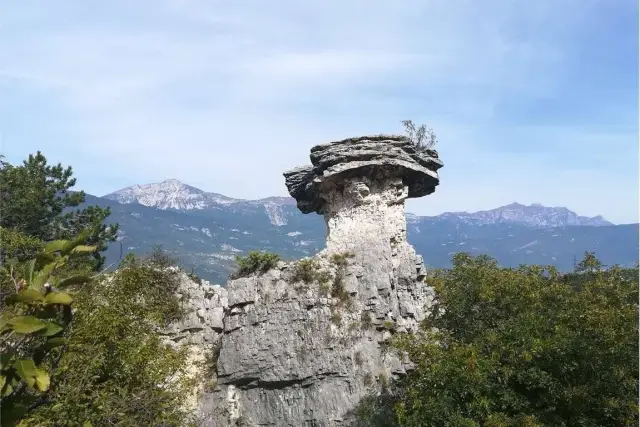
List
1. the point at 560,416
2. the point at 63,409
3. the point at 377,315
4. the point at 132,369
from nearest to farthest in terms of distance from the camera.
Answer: the point at 63,409 < the point at 560,416 < the point at 132,369 < the point at 377,315

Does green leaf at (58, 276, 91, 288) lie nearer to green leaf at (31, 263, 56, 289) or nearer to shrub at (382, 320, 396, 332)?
green leaf at (31, 263, 56, 289)

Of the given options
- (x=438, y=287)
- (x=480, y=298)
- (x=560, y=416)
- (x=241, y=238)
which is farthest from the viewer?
(x=241, y=238)

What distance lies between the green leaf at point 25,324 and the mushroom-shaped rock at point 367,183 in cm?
1603

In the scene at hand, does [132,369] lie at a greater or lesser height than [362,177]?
lesser

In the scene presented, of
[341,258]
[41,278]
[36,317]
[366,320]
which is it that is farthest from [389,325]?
[41,278]

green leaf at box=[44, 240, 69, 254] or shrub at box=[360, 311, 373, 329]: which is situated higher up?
green leaf at box=[44, 240, 69, 254]

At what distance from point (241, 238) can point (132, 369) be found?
184 meters

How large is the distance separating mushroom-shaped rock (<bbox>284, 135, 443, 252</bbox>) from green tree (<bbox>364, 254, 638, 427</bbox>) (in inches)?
257

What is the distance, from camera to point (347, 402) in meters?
17.0

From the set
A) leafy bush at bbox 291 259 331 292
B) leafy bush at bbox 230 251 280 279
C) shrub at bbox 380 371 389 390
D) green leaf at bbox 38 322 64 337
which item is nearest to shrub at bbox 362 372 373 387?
shrub at bbox 380 371 389 390

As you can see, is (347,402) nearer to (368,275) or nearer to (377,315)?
(377,315)

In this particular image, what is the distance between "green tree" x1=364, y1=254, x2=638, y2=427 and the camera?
11.2 meters

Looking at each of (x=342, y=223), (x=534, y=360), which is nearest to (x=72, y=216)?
(x=342, y=223)

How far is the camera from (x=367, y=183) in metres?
20.7
